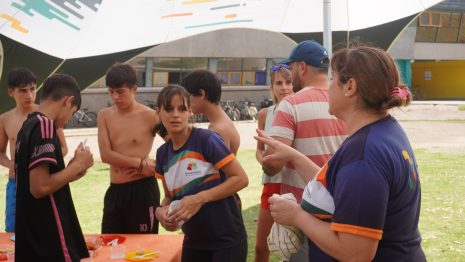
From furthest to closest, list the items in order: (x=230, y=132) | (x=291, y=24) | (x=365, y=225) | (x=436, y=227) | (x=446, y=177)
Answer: (x=446, y=177) → (x=436, y=227) → (x=291, y=24) → (x=230, y=132) → (x=365, y=225)

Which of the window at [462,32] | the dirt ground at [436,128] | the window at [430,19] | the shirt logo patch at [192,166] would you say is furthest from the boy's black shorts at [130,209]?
the window at [462,32]

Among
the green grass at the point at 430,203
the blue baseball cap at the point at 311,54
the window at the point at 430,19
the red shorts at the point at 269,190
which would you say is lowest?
the green grass at the point at 430,203

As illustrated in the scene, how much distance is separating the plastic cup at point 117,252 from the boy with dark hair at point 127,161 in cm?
86

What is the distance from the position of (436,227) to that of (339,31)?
2.60m

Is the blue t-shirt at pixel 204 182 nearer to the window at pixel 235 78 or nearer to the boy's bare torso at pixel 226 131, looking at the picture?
the boy's bare torso at pixel 226 131

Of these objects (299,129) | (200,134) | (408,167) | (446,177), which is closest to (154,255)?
(200,134)

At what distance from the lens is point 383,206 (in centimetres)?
149

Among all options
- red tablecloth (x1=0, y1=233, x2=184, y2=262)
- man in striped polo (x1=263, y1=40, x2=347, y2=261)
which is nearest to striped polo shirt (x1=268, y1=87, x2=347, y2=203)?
man in striped polo (x1=263, y1=40, x2=347, y2=261)

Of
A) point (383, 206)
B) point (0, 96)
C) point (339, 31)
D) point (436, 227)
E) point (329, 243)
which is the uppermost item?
point (339, 31)

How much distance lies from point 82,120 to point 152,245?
17.0 m

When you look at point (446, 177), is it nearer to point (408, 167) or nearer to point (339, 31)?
point (339, 31)

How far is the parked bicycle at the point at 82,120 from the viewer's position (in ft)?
63.3

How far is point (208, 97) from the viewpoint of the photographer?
319 centimetres

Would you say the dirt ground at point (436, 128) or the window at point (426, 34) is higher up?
the window at point (426, 34)
